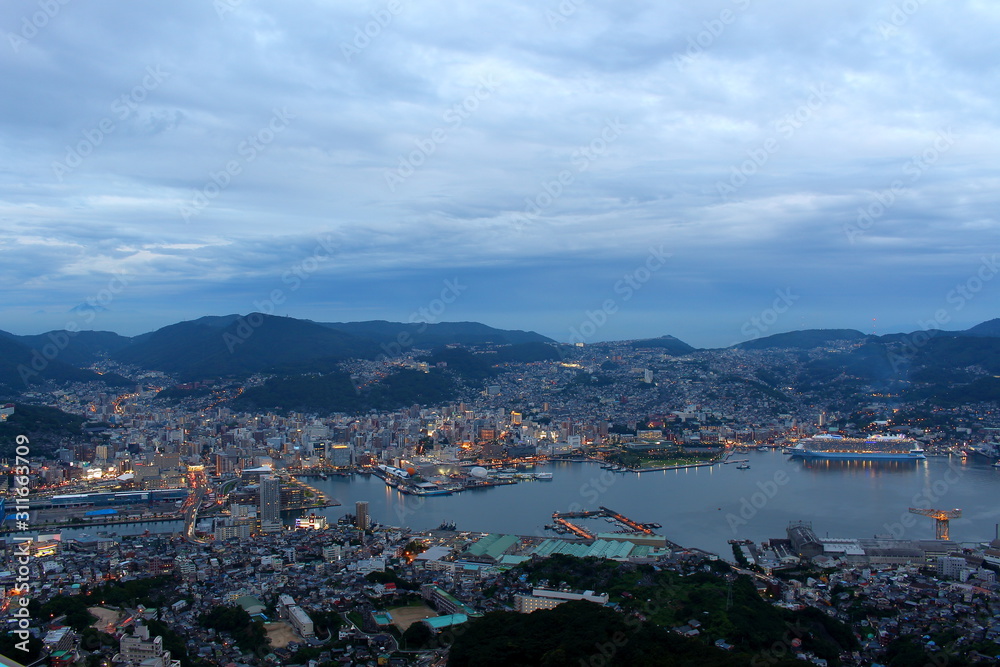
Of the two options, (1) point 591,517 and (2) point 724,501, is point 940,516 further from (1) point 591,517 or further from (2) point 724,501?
(1) point 591,517

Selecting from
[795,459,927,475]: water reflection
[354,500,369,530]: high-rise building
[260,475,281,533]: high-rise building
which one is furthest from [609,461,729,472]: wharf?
[260,475,281,533]: high-rise building

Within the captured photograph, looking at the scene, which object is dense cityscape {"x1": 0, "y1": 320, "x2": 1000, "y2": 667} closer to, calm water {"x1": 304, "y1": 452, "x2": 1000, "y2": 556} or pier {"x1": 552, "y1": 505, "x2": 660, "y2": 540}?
pier {"x1": 552, "y1": 505, "x2": 660, "y2": 540}

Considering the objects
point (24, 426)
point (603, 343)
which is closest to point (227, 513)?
point (24, 426)

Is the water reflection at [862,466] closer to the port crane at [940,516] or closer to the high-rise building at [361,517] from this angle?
the port crane at [940,516]

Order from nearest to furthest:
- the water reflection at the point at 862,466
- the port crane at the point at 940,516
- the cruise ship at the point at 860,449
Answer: the port crane at the point at 940,516 < the water reflection at the point at 862,466 < the cruise ship at the point at 860,449

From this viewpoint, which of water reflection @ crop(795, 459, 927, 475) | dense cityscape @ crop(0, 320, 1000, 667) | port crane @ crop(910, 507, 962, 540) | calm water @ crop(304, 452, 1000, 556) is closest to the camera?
dense cityscape @ crop(0, 320, 1000, 667)

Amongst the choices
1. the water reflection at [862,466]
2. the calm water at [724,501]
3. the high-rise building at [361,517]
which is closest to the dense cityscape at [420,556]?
the high-rise building at [361,517]
